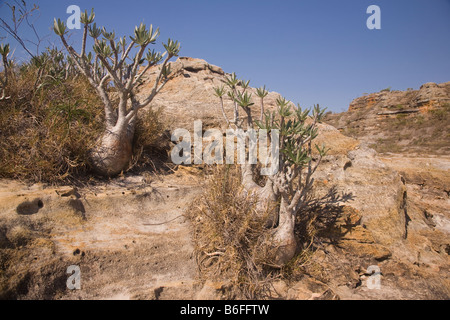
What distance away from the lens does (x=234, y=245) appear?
2.85 meters

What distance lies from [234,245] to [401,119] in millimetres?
16559

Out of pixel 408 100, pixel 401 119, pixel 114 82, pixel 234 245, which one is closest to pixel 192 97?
pixel 114 82

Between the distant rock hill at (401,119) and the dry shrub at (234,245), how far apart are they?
978 centimetres

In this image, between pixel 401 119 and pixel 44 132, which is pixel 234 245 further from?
pixel 401 119

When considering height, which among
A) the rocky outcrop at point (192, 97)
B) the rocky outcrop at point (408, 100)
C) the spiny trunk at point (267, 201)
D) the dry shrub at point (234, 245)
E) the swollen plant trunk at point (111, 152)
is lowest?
the dry shrub at point (234, 245)

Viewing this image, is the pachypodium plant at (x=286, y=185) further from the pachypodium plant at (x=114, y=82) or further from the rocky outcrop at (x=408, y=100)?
the rocky outcrop at (x=408, y=100)

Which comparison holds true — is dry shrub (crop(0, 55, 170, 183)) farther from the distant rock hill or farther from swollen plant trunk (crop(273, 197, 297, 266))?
the distant rock hill

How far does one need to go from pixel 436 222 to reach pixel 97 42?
588 centimetres

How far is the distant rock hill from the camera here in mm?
11906

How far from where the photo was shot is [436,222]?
4.21 metres

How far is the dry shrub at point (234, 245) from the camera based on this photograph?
Answer: 2709 millimetres

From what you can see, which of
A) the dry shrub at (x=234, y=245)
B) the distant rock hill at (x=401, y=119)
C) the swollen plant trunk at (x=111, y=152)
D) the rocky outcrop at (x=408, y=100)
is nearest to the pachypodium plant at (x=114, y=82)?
the swollen plant trunk at (x=111, y=152)

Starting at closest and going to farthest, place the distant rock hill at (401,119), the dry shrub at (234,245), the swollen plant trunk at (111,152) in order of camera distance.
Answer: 1. the dry shrub at (234,245)
2. the swollen plant trunk at (111,152)
3. the distant rock hill at (401,119)

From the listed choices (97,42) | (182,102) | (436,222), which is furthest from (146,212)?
(436,222)
